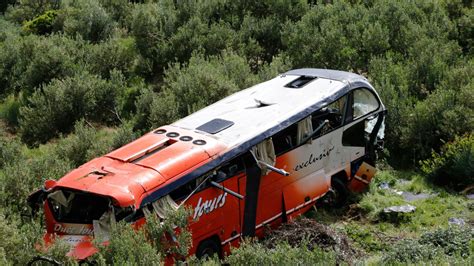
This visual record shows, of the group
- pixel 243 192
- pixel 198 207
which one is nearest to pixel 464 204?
pixel 243 192

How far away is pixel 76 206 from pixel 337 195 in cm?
581

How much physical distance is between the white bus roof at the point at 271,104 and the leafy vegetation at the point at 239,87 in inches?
96.2

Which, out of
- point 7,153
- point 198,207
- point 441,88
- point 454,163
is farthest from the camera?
point 441,88

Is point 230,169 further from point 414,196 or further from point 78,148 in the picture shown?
point 78,148

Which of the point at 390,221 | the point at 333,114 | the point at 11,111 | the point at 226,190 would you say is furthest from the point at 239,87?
the point at 11,111

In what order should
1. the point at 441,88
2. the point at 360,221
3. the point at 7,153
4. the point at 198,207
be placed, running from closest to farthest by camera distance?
1. the point at 198,207
2. the point at 360,221
3. the point at 7,153
4. the point at 441,88

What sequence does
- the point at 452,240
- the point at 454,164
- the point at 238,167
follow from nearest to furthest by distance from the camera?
1. the point at 452,240
2. the point at 238,167
3. the point at 454,164

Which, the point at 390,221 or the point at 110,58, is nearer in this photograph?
the point at 390,221

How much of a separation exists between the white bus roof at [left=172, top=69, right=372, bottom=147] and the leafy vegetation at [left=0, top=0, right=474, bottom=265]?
244cm

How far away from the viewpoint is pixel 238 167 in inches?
459

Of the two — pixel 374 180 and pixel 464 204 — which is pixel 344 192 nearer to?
pixel 374 180

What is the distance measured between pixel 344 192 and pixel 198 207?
4176mm

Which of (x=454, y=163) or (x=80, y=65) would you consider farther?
(x=80, y=65)

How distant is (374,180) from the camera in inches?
585
